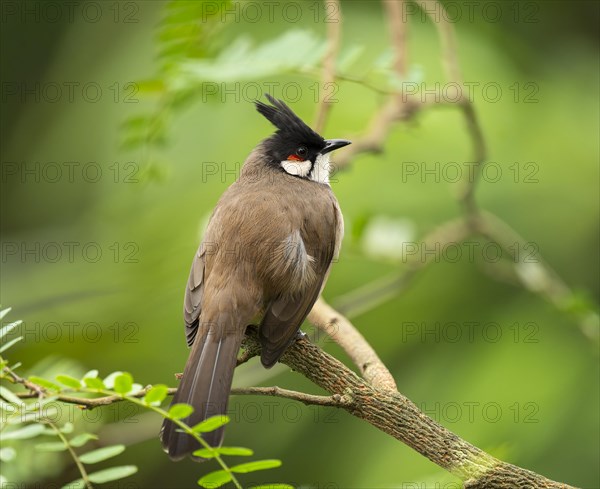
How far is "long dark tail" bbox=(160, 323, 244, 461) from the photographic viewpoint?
207 cm

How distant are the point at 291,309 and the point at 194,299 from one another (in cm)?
33

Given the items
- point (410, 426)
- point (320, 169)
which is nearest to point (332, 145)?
point (320, 169)

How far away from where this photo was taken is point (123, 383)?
5.74ft

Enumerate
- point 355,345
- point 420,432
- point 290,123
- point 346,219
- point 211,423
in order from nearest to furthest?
point 211,423
point 420,432
point 355,345
point 290,123
point 346,219

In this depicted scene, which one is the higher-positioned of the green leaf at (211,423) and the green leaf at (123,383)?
the green leaf at (123,383)

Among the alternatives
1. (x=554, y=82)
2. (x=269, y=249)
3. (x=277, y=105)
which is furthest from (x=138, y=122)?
(x=554, y=82)

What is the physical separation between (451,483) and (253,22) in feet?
11.7

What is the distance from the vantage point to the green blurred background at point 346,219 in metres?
3.54

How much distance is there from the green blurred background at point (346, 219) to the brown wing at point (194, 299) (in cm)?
42

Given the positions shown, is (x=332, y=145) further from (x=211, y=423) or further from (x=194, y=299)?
(x=211, y=423)

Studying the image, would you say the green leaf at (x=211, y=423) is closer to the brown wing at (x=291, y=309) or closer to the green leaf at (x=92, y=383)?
the green leaf at (x=92, y=383)

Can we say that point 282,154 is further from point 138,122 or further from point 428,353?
point 428,353

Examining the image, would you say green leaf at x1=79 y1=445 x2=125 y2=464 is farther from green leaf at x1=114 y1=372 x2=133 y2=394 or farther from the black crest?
the black crest

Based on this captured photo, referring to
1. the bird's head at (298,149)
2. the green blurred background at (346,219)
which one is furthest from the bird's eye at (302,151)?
the green blurred background at (346,219)
